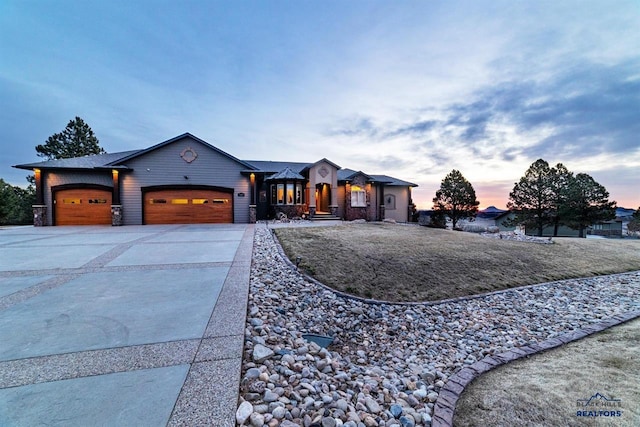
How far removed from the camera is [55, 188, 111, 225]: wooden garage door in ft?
45.1

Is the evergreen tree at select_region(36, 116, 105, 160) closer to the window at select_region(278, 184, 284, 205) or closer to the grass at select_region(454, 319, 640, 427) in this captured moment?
the window at select_region(278, 184, 284, 205)

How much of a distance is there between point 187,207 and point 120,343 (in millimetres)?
13369

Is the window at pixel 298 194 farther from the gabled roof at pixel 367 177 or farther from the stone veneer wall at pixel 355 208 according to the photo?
the stone veneer wall at pixel 355 208

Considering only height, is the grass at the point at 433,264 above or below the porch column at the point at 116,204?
below

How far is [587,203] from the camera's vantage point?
65.2ft

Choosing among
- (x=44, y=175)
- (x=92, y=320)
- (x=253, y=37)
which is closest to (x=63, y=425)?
(x=92, y=320)

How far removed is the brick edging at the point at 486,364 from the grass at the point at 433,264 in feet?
5.66

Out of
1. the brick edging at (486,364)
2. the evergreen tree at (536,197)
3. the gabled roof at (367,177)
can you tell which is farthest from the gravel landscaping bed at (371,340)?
the evergreen tree at (536,197)

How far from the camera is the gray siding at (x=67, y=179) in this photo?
13.5 m

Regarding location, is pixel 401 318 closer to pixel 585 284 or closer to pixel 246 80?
pixel 585 284

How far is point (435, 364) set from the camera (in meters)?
3.00

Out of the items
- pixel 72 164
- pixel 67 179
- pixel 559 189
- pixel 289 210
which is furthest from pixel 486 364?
pixel 559 189
